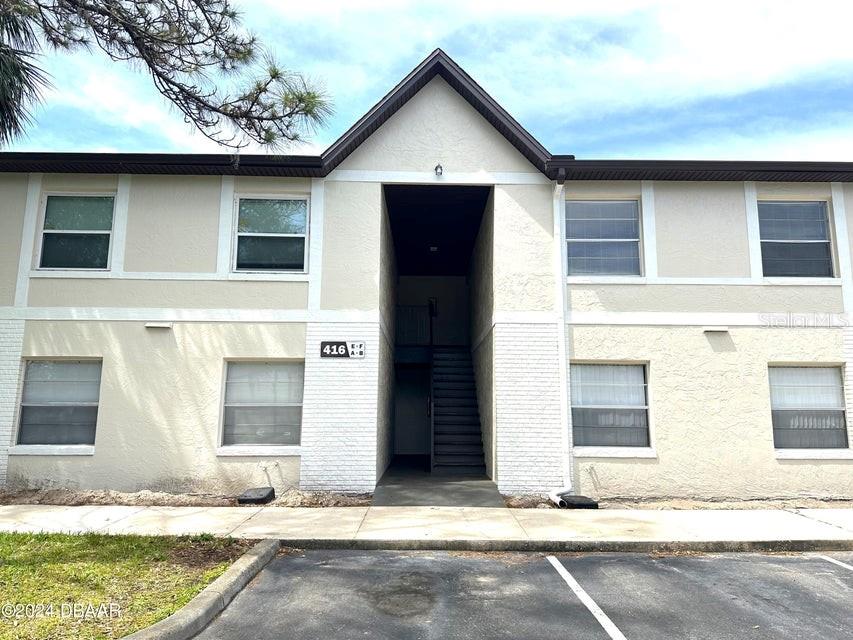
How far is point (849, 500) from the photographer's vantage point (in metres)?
9.48

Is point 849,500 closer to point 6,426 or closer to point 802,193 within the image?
point 802,193

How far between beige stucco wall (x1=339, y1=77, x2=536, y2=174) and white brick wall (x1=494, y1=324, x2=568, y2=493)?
3.01 metres

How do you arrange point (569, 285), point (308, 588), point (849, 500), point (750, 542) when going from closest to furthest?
point (308, 588)
point (750, 542)
point (849, 500)
point (569, 285)

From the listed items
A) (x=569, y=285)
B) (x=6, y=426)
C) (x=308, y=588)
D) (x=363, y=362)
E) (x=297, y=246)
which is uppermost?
(x=297, y=246)

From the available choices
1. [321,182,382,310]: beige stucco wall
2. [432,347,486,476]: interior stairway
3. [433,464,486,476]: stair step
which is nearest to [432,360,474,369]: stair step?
[432,347,486,476]: interior stairway

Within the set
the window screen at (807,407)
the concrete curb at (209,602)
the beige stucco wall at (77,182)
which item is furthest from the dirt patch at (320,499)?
the window screen at (807,407)

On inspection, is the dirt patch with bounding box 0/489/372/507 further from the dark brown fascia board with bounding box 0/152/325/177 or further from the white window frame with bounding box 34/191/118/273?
the dark brown fascia board with bounding box 0/152/325/177

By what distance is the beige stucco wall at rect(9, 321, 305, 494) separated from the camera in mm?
9477

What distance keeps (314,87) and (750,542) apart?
752cm

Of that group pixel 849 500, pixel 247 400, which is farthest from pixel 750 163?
pixel 247 400

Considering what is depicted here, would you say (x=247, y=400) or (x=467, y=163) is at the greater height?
(x=467, y=163)

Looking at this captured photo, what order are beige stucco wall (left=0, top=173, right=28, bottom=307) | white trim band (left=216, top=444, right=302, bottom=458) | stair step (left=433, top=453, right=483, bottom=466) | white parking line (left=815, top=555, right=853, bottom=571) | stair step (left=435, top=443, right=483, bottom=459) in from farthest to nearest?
stair step (left=435, top=443, right=483, bottom=459) < stair step (left=433, top=453, right=483, bottom=466) < beige stucco wall (left=0, top=173, right=28, bottom=307) < white trim band (left=216, top=444, right=302, bottom=458) < white parking line (left=815, top=555, right=853, bottom=571)

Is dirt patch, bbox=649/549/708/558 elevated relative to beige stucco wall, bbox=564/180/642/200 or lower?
lower

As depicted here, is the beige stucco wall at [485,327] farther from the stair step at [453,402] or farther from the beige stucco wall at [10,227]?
the beige stucco wall at [10,227]
